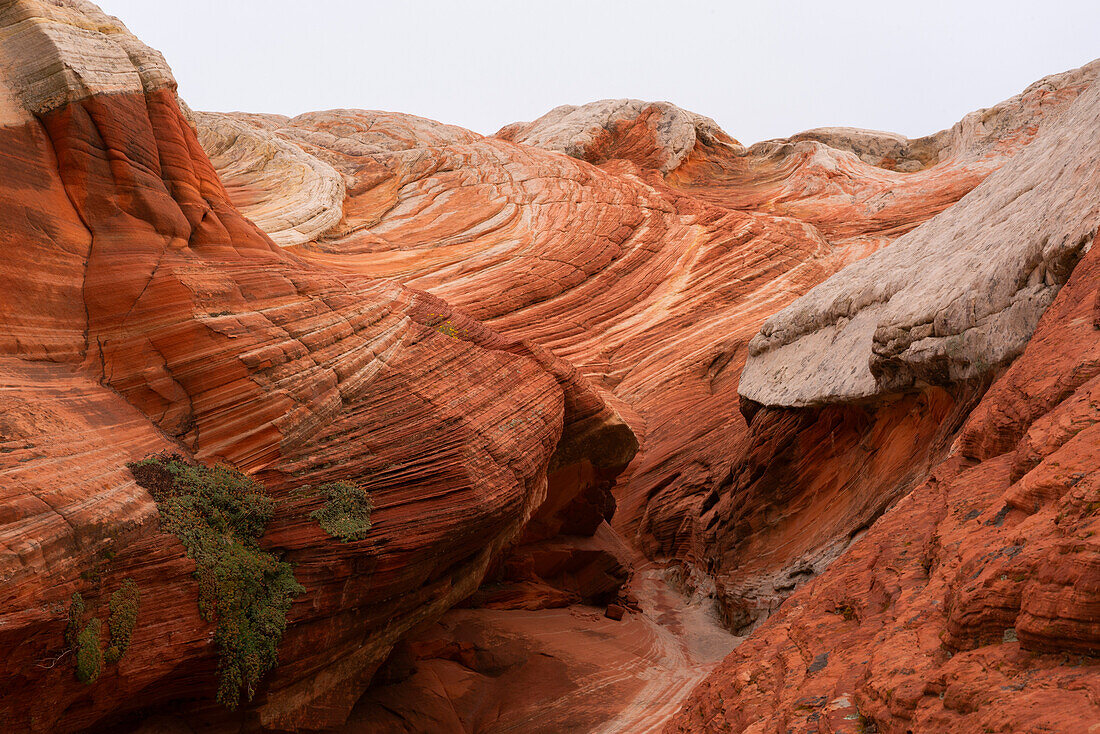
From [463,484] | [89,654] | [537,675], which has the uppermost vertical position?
[463,484]

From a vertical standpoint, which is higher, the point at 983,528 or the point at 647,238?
the point at 647,238

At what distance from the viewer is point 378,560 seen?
905 cm

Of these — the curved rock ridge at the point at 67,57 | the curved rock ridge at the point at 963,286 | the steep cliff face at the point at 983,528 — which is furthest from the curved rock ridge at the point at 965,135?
the curved rock ridge at the point at 67,57

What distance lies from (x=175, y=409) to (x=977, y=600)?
8.45 metres

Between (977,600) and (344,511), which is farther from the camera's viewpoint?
(344,511)

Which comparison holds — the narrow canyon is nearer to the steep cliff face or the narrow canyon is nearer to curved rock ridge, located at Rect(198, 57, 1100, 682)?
the steep cliff face

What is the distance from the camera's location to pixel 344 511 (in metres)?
8.96

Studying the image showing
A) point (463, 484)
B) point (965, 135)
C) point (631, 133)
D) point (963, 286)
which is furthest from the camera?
point (631, 133)

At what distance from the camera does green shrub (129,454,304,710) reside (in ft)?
25.6

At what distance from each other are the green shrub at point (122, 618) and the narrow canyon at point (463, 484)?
4cm

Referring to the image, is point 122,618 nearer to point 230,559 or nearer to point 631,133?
point 230,559

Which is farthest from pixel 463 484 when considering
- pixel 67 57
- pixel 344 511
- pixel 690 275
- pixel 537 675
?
pixel 690 275

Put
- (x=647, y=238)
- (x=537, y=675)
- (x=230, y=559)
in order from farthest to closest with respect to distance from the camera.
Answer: (x=647, y=238), (x=537, y=675), (x=230, y=559)

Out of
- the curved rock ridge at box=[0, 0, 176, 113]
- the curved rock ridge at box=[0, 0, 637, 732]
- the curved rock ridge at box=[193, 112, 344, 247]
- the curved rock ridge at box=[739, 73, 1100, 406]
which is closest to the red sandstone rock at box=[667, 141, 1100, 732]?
Result: the curved rock ridge at box=[739, 73, 1100, 406]
